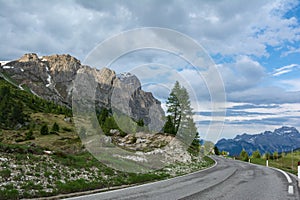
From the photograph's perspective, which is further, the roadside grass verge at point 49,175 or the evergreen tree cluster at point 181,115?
the evergreen tree cluster at point 181,115

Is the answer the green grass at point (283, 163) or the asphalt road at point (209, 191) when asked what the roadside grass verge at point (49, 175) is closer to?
the asphalt road at point (209, 191)

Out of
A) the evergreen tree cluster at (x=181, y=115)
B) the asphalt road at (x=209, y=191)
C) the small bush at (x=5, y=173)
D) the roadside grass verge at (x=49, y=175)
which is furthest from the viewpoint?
the evergreen tree cluster at (x=181, y=115)

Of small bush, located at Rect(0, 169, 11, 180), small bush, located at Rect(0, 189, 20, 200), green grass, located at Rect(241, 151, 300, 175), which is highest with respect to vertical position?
small bush, located at Rect(0, 169, 11, 180)

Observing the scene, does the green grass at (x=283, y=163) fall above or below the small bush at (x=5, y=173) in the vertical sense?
below

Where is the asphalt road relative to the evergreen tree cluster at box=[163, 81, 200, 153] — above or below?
below

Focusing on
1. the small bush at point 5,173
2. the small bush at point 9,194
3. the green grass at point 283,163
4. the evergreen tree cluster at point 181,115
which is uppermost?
the evergreen tree cluster at point 181,115

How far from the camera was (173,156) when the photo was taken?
33500mm

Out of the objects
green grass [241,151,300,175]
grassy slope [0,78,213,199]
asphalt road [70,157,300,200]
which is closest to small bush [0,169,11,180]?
grassy slope [0,78,213,199]

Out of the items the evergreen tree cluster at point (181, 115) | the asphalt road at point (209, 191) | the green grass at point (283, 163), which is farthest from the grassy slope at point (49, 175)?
the green grass at point (283, 163)

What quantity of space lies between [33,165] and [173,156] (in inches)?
851

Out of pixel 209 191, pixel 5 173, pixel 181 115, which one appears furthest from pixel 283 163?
pixel 5 173

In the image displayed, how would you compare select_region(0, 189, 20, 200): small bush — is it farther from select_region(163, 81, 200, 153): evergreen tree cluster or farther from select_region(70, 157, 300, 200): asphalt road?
select_region(163, 81, 200, 153): evergreen tree cluster

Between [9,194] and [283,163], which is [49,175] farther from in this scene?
[283,163]

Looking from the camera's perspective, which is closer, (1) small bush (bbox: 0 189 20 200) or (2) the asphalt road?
(1) small bush (bbox: 0 189 20 200)
